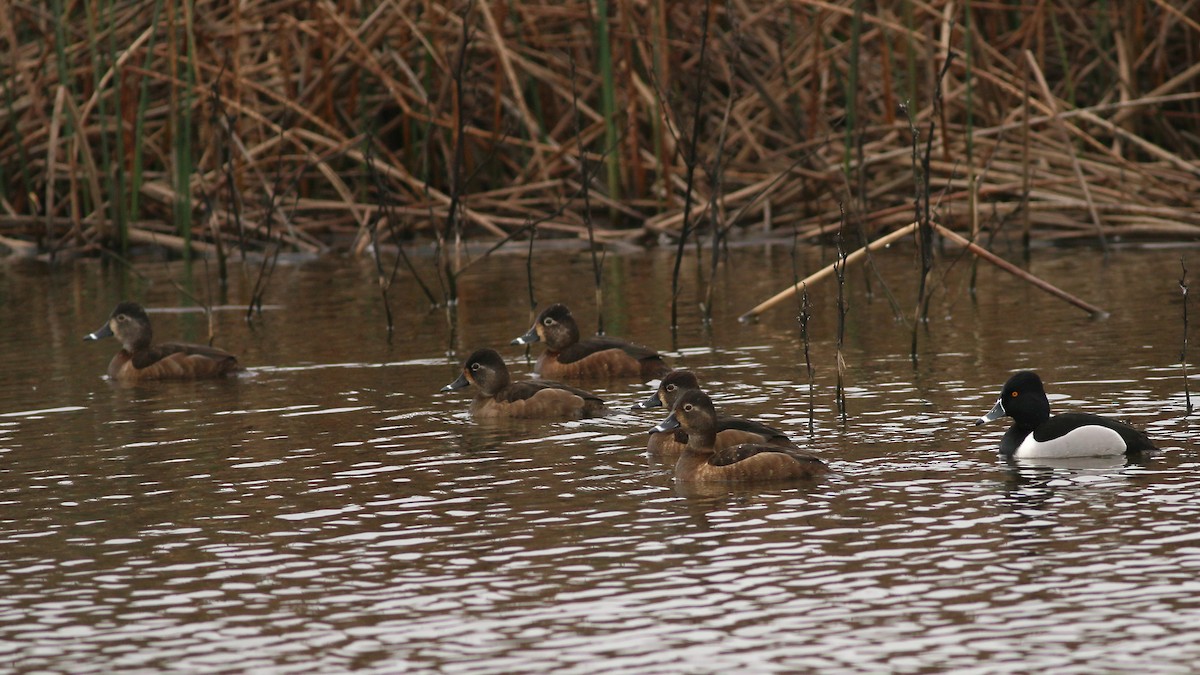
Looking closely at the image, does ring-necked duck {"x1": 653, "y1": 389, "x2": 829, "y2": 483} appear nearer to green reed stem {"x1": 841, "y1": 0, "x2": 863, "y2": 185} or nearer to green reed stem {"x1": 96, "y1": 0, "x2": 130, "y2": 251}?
green reed stem {"x1": 841, "y1": 0, "x2": 863, "y2": 185}

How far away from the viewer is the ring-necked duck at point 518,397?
39.6 ft

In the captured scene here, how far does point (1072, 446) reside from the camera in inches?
392

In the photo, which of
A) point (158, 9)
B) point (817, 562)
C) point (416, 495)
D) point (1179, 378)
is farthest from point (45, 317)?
point (817, 562)

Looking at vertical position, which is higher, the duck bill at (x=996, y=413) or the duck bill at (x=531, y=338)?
the duck bill at (x=531, y=338)

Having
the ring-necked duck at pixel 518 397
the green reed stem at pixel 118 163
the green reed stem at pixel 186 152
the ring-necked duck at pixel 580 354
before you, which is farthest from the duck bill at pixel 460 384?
the green reed stem at pixel 118 163

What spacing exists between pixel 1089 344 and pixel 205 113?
1132cm

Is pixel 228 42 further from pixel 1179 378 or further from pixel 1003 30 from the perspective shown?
pixel 1179 378

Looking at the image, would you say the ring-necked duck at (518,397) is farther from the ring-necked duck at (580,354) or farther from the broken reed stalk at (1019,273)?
the broken reed stalk at (1019,273)

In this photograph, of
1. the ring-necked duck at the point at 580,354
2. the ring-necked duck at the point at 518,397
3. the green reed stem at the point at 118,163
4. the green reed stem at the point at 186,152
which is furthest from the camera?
the green reed stem at the point at 118,163

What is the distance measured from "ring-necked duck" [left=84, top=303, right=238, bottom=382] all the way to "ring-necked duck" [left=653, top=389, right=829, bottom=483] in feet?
16.4

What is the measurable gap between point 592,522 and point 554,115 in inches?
597

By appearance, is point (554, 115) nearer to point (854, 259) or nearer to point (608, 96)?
point (608, 96)

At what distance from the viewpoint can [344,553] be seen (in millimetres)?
8336

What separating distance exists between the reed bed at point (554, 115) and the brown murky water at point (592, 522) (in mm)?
5428
